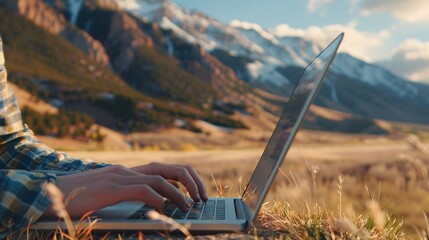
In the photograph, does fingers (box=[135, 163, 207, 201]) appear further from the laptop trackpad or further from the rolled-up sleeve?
the rolled-up sleeve

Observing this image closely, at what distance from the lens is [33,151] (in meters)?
2.52

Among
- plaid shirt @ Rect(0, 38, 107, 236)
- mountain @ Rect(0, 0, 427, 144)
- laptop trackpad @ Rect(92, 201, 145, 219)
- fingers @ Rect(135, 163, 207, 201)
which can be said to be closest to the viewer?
laptop trackpad @ Rect(92, 201, 145, 219)

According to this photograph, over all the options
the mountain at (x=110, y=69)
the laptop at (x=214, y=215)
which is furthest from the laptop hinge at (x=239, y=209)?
the mountain at (x=110, y=69)

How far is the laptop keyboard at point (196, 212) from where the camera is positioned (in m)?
1.82

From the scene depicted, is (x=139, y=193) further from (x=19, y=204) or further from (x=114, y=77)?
(x=114, y=77)

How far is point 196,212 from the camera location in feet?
6.39

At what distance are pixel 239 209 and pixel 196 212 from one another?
222mm

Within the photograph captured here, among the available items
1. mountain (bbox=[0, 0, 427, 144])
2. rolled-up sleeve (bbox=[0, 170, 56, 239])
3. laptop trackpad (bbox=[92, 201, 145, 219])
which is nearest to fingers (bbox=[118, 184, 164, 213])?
laptop trackpad (bbox=[92, 201, 145, 219])

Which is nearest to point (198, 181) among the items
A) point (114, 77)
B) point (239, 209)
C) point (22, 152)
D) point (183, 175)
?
point (183, 175)

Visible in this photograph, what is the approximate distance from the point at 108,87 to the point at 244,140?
105 ft

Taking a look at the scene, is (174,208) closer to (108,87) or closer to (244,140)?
(244,140)

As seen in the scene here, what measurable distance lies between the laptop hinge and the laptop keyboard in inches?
2.4

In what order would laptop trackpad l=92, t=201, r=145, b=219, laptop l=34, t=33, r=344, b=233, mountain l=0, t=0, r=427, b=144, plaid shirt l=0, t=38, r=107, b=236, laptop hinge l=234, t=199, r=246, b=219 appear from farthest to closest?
mountain l=0, t=0, r=427, b=144 → plaid shirt l=0, t=38, r=107, b=236 → laptop hinge l=234, t=199, r=246, b=219 → laptop trackpad l=92, t=201, r=145, b=219 → laptop l=34, t=33, r=344, b=233

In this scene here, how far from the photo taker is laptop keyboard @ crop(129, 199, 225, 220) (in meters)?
1.82
